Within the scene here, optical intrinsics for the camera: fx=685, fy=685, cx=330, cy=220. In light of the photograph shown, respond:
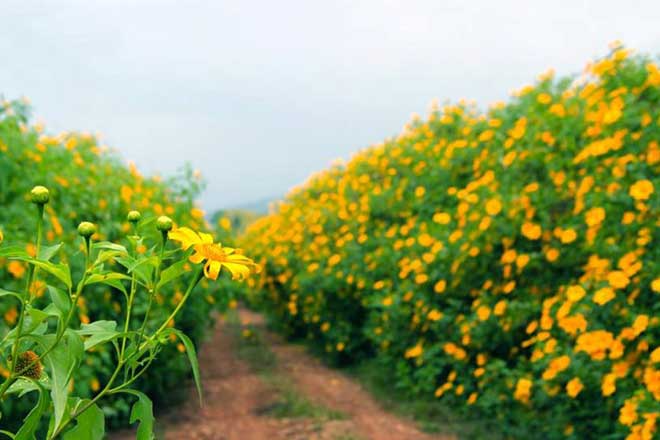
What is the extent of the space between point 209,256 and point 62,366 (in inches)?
8.3

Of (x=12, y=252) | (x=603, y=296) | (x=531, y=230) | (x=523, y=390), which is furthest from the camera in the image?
(x=531, y=230)

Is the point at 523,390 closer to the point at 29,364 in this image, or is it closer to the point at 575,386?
the point at 575,386

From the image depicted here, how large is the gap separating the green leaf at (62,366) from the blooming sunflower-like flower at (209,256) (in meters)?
0.16

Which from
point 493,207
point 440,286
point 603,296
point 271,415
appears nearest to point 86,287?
point 271,415

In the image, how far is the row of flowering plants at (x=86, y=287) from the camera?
31.7 inches

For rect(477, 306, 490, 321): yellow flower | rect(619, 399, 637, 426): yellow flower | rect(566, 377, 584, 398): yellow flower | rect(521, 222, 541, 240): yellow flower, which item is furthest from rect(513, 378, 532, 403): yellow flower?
rect(521, 222, 541, 240): yellow flower

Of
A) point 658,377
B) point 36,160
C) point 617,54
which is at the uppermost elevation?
point 617,54

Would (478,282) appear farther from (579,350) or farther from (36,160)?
(36,160)

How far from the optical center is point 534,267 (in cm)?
391

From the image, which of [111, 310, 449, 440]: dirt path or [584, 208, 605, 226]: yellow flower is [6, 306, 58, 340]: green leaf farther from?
[111, 310, 449, 440]: dirt path

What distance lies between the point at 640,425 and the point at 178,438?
2551 millimetres

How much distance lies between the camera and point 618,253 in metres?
3.15

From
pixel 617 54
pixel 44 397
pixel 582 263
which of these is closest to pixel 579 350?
pixel 582 263

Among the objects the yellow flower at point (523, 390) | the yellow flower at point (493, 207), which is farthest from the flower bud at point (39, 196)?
the yellow flower at point (493, 207)
